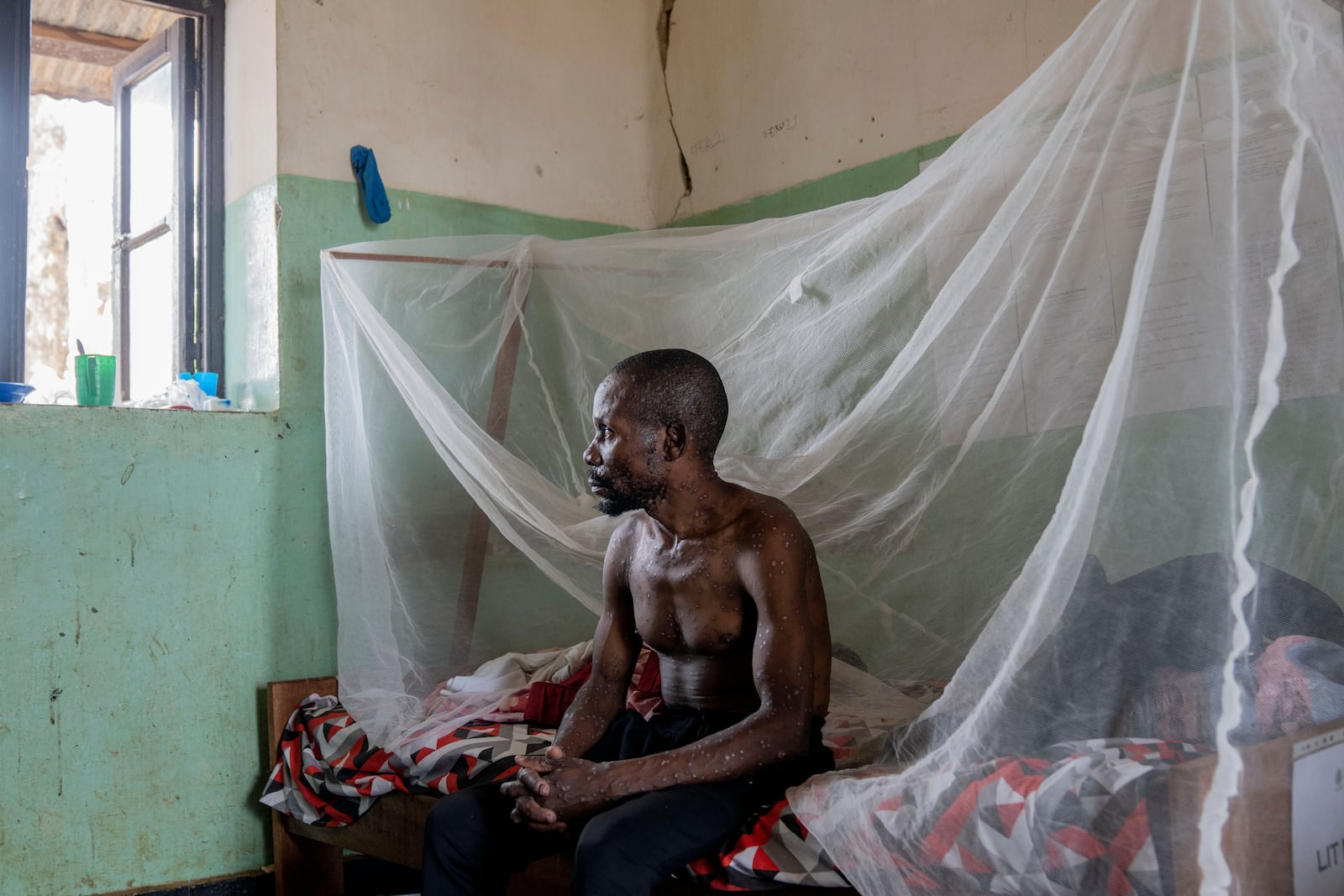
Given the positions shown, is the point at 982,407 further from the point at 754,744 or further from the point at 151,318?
the point at 151,318

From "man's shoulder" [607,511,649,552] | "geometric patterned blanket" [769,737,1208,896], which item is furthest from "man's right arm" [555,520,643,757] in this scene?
"geometric patterned blanket" [769,737,1208,896]

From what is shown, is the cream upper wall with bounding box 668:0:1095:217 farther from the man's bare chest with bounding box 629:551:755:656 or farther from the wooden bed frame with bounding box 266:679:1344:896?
the wooden bed frame with bounding box 266:679:1344:896

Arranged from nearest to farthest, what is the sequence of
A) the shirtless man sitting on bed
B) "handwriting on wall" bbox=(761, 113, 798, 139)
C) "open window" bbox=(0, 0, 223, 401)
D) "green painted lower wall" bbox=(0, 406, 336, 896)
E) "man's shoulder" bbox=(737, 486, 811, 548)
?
the shirtless man sitting on bed
"man's shoulder" bbox=(737, 486, 811, 548)
"green painted lower wall" bbox=(0, 406, 336, 896)
"open window" bbox=(0, 0, 223, 401)
"handwriting on wall" bbox=(761, 113, 798, 139)

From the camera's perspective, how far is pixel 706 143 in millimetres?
3561

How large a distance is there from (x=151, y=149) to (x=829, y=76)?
75.6 inches

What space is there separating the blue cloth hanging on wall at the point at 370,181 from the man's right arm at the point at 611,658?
1458 millimetres

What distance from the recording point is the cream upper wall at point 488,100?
3035 mm

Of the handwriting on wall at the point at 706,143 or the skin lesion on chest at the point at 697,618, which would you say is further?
the handwriting on wall at the point at 706,143

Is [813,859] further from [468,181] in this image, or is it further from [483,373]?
[468,181]

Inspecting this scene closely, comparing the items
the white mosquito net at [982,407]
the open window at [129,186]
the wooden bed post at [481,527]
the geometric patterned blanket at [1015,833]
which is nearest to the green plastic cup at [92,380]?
the open window at [129,186]

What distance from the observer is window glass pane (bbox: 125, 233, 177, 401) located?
3162 millimetres

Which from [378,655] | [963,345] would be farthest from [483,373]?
[963,345]

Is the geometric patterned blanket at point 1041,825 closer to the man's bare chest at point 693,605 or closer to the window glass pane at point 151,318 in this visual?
the man's bare chest at point 693,605

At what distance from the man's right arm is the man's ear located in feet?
0.72
